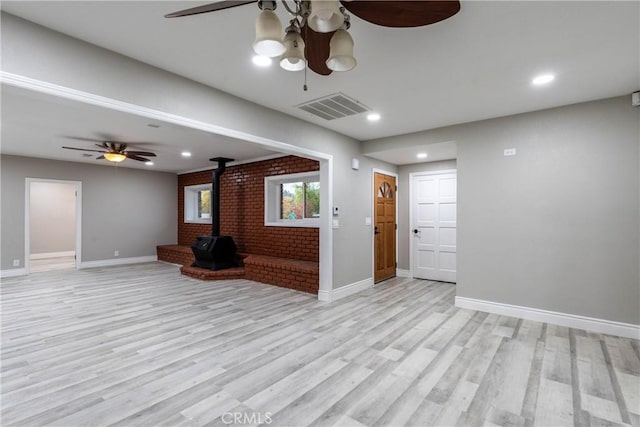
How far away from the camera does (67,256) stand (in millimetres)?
8844

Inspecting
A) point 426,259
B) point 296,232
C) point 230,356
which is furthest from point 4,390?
point 426,259

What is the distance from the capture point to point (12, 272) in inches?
243

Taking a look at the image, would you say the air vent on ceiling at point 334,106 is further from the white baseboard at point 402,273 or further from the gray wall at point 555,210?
the white baseboard at point 402,273

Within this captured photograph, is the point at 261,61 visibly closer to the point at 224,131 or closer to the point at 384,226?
the point at 224,131

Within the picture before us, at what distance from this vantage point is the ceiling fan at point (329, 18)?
128 cm

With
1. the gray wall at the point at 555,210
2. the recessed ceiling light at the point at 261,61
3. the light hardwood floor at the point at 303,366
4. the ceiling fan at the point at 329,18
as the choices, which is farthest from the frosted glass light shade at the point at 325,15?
→ the gray wall at the point at 555,210

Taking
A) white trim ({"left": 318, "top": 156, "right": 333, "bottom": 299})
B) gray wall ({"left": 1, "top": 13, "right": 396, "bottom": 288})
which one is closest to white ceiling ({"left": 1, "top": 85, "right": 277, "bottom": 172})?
gray wall ({"left": 1, "top": 13, "right": 396, "bottom": 288})

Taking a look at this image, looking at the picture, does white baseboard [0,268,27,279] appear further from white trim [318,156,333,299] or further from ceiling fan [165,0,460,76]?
ceiling fan [165,0,460,76]

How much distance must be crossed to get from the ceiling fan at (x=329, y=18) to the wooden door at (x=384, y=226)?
4045 millimetres

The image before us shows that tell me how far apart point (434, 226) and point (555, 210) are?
235cm

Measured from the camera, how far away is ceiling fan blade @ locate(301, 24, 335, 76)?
5.33 feet

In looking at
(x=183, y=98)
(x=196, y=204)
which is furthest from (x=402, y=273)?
(x=196, y=204)

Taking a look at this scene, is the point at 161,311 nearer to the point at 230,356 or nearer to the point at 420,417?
the point at 230,356

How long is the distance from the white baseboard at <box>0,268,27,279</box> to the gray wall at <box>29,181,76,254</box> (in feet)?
9.44
